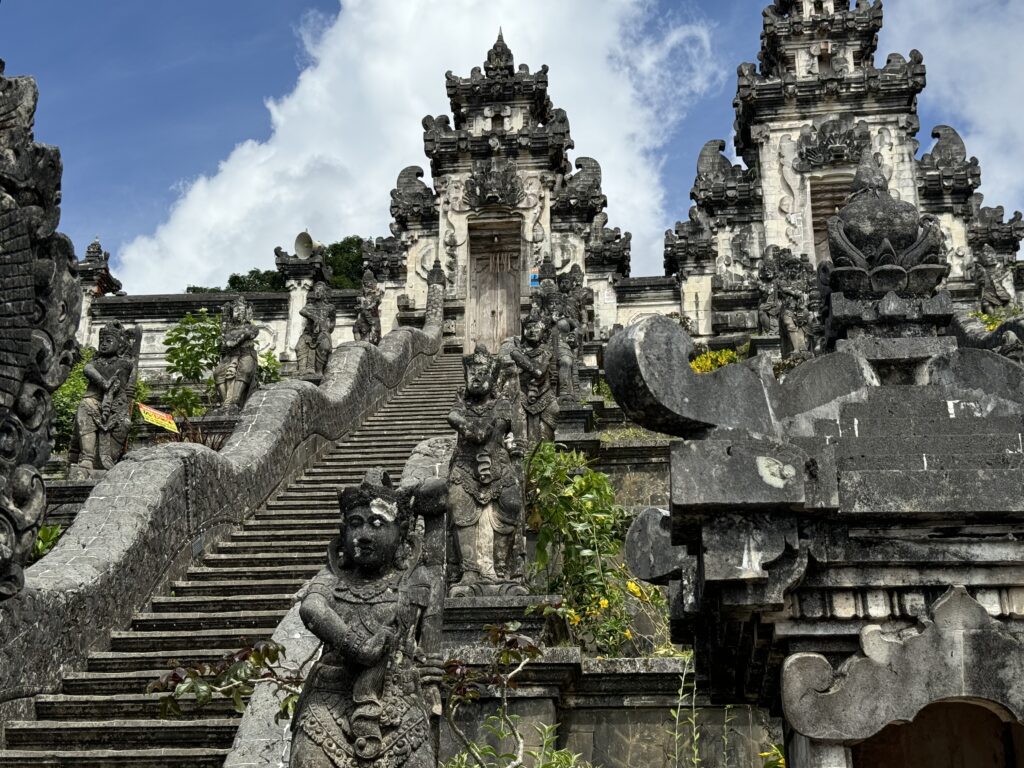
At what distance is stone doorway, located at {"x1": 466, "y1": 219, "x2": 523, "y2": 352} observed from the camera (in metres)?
25.1

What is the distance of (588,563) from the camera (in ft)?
28.8

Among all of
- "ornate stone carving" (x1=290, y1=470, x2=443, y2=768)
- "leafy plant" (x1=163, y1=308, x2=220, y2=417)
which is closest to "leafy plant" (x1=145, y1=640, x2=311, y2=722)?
"ornate stone carving" (x1=290, y1=470, x2=443, y2=768)

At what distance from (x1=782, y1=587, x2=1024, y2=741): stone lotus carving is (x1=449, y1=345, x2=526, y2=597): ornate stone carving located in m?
4.20

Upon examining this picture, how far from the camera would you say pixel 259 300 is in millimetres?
25328

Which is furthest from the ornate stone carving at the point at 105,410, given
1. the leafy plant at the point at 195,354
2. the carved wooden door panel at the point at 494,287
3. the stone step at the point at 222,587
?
the carved wooden door panel at the point at 494,287

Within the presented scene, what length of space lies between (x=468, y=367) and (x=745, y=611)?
195 inches

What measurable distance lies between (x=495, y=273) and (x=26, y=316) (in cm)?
2008

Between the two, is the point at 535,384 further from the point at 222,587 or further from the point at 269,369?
the point at 269,369

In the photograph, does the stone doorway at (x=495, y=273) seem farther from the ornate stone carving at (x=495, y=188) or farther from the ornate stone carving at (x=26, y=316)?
the ornate stone carving at (x=26, y=316)

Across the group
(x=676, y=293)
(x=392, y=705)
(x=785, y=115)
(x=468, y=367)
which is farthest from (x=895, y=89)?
(x=392, y=705)

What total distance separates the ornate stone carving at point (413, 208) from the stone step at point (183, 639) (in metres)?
18.9

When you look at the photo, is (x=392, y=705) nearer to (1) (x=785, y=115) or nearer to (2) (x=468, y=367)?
(2) (x=468, y=367)

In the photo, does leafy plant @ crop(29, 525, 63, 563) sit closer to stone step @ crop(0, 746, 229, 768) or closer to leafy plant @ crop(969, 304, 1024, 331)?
stone step @ crop(0, 746, 229, 768)

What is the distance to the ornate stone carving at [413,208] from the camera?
25.9 meters
